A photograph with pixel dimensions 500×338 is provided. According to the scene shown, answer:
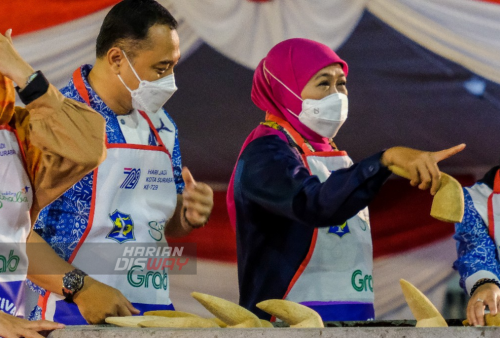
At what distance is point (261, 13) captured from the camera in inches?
111

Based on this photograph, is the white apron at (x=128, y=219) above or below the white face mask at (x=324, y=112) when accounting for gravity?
below

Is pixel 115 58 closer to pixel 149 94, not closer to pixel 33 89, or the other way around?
pixel 149 94

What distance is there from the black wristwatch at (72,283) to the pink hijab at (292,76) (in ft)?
2.59

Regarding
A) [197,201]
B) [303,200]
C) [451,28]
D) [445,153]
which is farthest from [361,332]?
[451,28]

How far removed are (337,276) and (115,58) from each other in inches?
33.2

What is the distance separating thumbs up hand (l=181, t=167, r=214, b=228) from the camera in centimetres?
198

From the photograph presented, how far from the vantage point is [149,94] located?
211 centimetres

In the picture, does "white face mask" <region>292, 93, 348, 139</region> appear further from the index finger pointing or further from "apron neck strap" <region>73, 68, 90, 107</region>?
the index finger pointing

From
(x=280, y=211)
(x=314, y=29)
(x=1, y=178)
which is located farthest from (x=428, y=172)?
(x=314, y=29)

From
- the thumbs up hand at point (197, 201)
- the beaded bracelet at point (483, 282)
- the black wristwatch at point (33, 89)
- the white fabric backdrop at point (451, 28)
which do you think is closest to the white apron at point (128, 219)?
the thumbs up hand at point (197, 201)

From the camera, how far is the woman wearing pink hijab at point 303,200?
5.79 feet

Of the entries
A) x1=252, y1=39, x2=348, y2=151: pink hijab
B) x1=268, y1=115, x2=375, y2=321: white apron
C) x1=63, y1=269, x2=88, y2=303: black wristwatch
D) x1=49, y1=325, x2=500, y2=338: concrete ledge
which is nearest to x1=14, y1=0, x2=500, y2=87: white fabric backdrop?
x1=252, y1=39, x2=348, y2=151: pink hijab

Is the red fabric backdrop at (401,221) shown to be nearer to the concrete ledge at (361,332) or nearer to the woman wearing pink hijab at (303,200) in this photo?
the woman wearing pink hijab at (303,200)

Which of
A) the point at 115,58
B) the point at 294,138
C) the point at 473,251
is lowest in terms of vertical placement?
the point at 473,251
